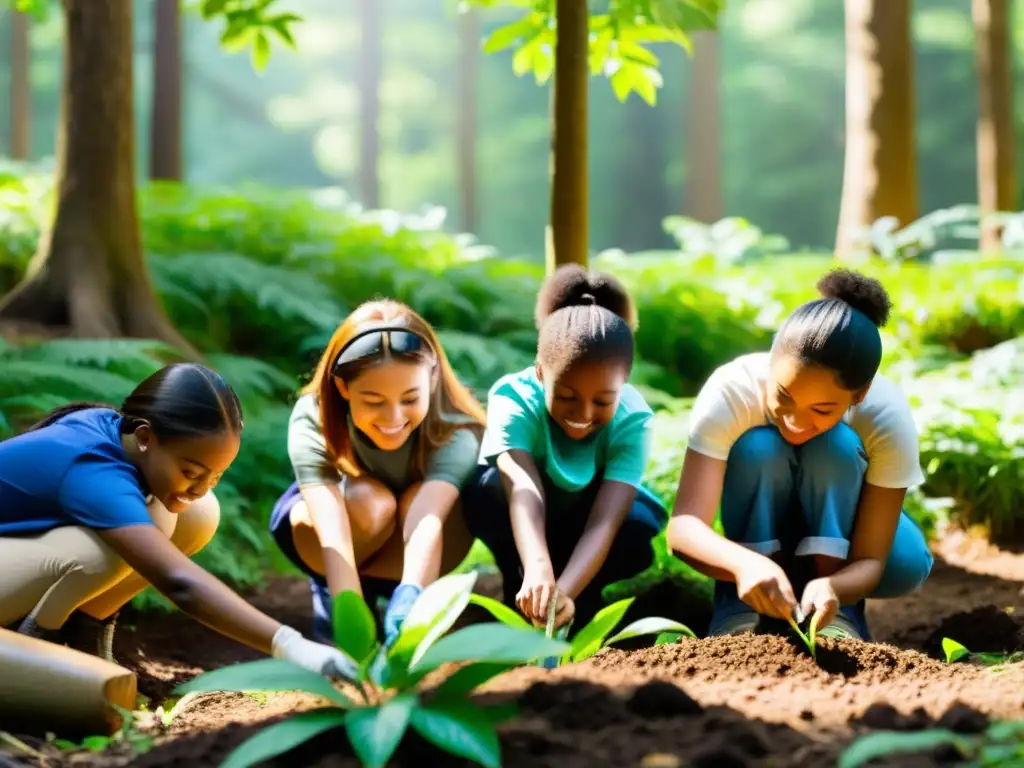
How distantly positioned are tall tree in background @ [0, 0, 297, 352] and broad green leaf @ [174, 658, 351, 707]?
345 centimetres

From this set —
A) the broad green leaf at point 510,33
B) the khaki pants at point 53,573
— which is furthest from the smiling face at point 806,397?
the broad green leaf at point 510,33

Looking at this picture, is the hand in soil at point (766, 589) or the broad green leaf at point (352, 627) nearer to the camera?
the broad green leaf at point (352, 627)

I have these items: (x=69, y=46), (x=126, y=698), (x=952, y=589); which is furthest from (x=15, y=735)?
(x=69, y=46)

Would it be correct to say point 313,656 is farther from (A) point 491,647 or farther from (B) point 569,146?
(B) point 569,146

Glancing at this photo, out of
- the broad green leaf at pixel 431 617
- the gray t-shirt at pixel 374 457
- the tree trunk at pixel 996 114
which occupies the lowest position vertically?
the broad green leaf at pixel 431 617

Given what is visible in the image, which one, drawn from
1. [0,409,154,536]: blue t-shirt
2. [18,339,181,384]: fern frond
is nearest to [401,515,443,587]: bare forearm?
[0,409,154,536]: blue t-shirt

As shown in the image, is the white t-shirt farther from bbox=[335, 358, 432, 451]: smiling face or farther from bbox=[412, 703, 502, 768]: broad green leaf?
bbox=[412, 703, 502, 768]: broad green leaf

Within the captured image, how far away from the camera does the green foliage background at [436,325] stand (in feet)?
14.0

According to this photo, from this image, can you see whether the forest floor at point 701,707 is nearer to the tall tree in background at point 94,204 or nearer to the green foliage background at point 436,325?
the green foliage background at point 436,325

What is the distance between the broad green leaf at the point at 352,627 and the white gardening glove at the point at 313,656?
22 millimetres

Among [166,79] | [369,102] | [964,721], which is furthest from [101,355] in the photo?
[369,102]

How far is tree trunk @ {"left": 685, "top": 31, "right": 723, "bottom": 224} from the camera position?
1723 centimetres

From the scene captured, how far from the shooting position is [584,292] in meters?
3.11

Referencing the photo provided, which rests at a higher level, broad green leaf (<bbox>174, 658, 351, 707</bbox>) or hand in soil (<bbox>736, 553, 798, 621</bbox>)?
broad green leaf (<bbox>174, 658, 351, 707</bbox>)
